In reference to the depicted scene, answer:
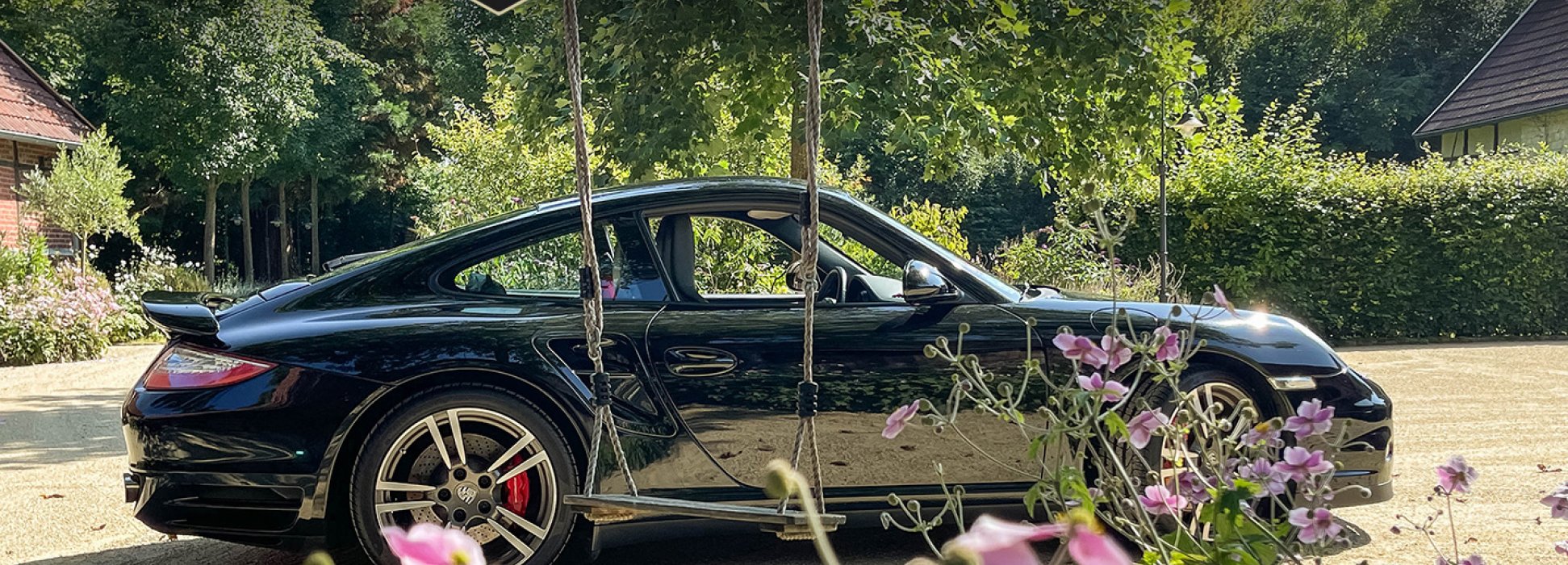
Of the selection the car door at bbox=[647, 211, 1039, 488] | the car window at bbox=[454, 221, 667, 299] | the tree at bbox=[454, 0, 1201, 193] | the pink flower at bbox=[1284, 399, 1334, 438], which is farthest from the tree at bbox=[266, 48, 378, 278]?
the pink flower at bbox=[1284, 399, 1334, 438]

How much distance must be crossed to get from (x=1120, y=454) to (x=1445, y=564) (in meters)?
2.53

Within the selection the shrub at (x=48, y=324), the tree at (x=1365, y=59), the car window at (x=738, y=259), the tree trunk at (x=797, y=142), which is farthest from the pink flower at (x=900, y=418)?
the tree at (x=1365, y=59)

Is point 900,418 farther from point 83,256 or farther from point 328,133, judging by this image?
point 328,133

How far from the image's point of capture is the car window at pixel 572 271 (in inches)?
170

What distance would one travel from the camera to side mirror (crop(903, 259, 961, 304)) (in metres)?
4.15

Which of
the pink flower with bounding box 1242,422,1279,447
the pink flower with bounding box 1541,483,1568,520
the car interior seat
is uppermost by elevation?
the car interior seat

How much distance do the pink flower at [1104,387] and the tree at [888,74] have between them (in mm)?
6276

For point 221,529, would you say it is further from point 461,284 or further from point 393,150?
point 393,150

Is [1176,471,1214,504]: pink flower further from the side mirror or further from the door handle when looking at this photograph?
the door handle

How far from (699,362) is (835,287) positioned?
62cm

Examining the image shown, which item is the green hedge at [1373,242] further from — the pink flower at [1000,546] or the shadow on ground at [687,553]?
the pink flower at [1000,546]

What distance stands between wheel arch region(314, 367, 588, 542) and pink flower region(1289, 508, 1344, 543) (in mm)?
2537

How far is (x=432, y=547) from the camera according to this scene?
2.09 feet

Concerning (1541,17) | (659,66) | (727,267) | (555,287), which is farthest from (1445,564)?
(1541,17)
